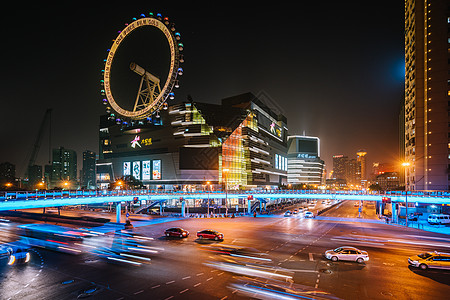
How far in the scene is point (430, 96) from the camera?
3137 inches

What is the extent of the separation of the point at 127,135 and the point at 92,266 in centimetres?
12269

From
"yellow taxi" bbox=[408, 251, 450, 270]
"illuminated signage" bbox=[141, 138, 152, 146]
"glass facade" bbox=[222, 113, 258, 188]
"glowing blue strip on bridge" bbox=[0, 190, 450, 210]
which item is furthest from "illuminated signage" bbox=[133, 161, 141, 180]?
"yellow taxi" bbox=[408, 251, 450, 270]

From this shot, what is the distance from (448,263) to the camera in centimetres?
2220

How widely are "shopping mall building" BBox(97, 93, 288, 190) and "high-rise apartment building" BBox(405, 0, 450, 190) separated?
6158 centimetres

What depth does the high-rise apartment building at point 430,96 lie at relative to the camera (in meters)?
77.9

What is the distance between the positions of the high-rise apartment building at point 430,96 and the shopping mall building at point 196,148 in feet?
202

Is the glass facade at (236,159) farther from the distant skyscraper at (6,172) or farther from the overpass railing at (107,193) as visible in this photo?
the distant skyscraper at (6,172)

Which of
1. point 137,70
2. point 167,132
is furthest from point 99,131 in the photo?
point 137,70

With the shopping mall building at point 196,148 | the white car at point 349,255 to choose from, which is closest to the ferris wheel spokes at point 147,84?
the shopping mall building at point 196,148

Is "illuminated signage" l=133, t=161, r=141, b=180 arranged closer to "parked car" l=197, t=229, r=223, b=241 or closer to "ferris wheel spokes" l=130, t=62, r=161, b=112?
"ferris wheel spokes" l=130, t=62, r=161, b=112

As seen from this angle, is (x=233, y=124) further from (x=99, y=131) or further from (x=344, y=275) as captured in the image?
(x=344, y=275)

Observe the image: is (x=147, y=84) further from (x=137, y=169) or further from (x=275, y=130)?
(x=275, y=130)

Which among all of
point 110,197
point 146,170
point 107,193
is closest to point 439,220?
point 110,197

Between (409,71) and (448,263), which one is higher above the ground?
(409,71)
